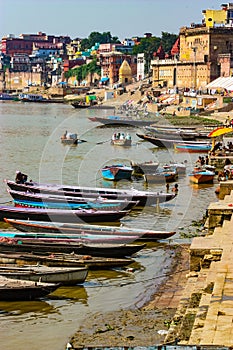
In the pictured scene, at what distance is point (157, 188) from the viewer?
30.2 meters

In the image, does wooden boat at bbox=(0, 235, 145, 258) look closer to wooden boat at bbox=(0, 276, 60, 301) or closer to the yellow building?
wooden boat at bbox=(0, 276, 60, 301)

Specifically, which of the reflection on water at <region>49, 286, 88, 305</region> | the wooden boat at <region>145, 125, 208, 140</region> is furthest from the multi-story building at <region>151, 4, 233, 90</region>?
the reflection on water at <region>49, 286, 88, 305</region>

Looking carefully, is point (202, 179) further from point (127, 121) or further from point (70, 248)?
point (127, 121)

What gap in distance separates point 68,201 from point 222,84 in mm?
54268

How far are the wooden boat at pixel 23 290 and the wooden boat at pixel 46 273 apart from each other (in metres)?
0.32

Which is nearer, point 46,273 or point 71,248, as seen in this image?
point 46,273

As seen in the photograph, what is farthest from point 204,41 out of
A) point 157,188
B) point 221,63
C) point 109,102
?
point 157,188

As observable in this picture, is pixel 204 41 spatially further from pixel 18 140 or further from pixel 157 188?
pixel 157 188

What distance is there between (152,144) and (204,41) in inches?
1616

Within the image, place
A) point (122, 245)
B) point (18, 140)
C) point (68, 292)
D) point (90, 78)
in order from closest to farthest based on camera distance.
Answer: point (68, 292), point (122, 245), point (18, 140), point (90, 78)

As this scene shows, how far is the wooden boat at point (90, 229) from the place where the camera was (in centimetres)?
1950

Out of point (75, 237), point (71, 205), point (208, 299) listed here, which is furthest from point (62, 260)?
point (71, 205)

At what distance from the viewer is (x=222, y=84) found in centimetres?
7669

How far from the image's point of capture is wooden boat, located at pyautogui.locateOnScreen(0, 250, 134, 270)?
16509mm
